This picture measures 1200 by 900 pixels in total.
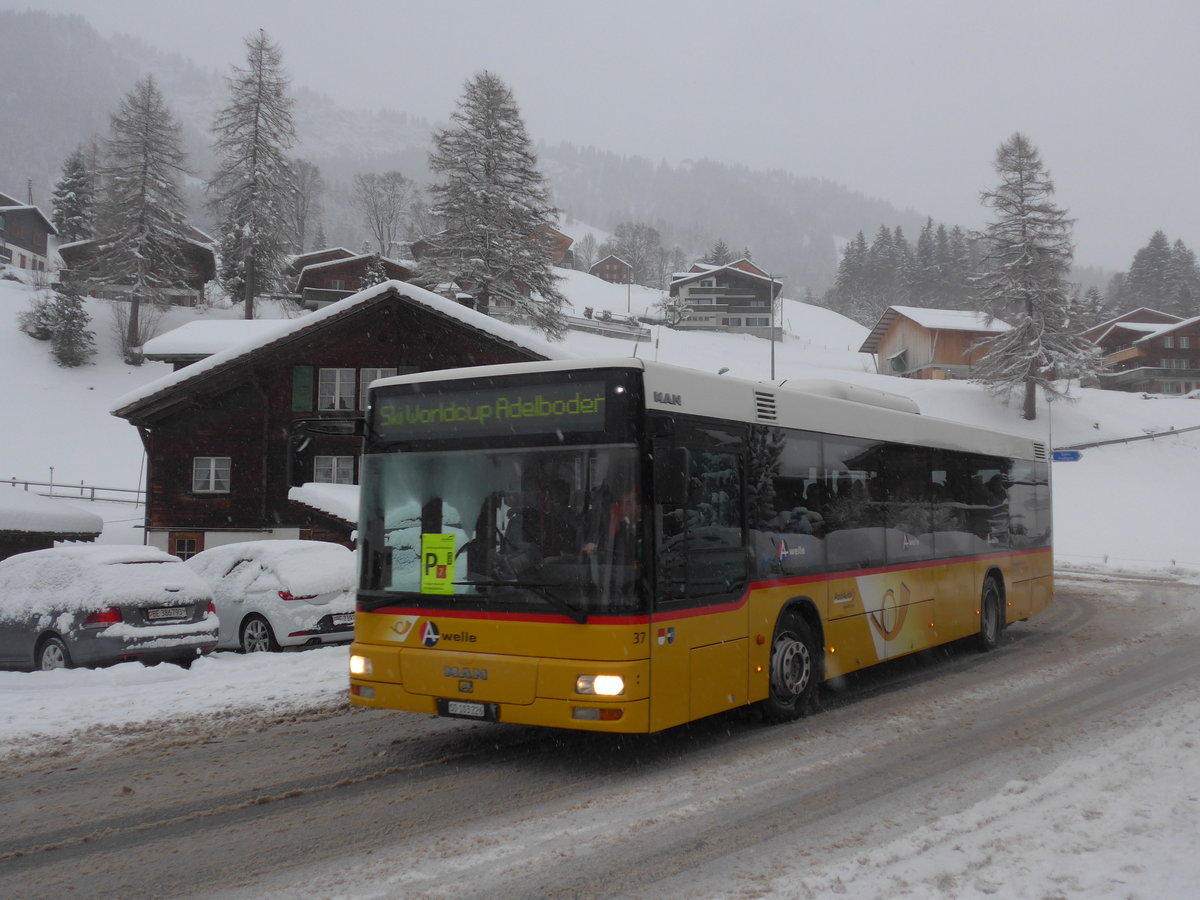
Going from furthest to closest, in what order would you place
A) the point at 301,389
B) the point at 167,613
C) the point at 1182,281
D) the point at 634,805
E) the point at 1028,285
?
the point at 1182,281 → the point at 1028,285 → the point at 301,389 → the point at 167,613 → the point at 634,805

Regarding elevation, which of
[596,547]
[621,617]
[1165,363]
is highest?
[1165,363]

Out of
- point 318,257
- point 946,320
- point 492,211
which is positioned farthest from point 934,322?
point 318,257

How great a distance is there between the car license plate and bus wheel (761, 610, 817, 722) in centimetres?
720

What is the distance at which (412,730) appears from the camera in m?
8.64

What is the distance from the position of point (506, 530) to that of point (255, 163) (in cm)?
5398

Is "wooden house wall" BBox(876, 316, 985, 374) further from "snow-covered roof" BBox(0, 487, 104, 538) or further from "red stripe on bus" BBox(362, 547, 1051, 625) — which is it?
"red stripe on bus" BBox(362, 547, 1051, 625)

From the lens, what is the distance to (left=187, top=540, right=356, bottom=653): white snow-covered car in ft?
42.5

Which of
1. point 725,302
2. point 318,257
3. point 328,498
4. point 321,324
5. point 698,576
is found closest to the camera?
point 698,576

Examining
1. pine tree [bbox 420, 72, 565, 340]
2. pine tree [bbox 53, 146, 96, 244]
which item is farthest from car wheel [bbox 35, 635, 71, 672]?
pine tree [bbox 53, 146, 96, 244]

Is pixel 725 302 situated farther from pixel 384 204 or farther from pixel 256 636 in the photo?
pixel 256 636

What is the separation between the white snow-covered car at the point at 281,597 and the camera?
12961mm

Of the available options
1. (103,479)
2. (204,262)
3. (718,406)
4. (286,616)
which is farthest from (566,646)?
(204,262)

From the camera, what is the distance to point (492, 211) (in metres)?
43.8

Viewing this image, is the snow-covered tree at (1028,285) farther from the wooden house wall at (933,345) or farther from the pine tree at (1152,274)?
the pine tree at (1152,274)
